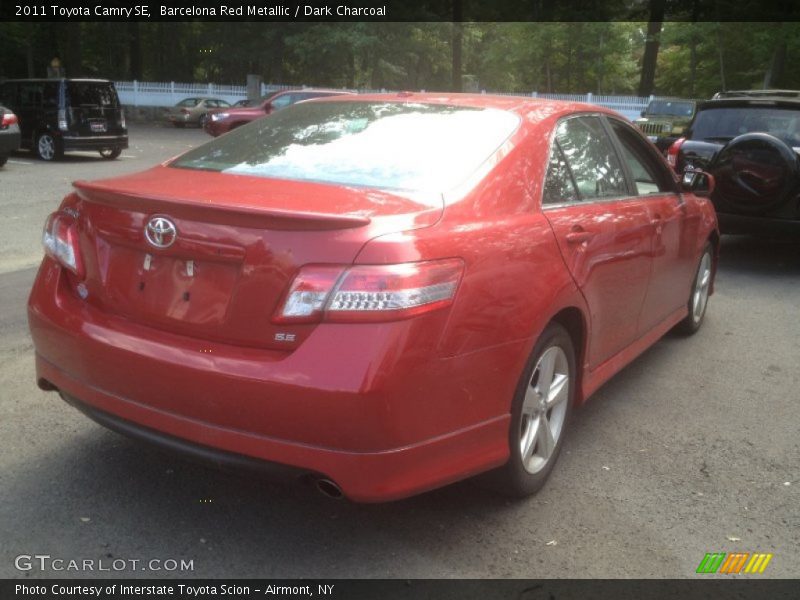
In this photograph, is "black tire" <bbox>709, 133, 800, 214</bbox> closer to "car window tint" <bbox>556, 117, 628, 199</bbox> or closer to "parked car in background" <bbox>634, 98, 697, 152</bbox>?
"car window tint" <bbox>556, 117, 628, 199</bbox>

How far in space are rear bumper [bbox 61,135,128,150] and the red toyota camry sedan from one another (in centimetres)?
1482

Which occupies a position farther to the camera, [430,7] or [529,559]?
[430,7]

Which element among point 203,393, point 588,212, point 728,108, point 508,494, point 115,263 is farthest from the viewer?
point 728,108

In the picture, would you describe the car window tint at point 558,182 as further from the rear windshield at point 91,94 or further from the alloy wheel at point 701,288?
the rear windshield at point 91,94

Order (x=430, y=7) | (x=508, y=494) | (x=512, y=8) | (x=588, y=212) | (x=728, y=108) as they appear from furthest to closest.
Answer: (x=512, y=8)
(x=430, y=7)
(x=728, y=108)
(x=588, y=212)
(x=508, y=494)

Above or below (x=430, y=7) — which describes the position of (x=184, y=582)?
below

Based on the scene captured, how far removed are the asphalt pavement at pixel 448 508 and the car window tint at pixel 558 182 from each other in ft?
3.89

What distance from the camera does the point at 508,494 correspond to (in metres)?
3.25

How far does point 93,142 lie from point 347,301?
1650 cm

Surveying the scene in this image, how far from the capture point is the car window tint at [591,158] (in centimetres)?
381

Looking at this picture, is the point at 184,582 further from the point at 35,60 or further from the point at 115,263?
the point at 35,60

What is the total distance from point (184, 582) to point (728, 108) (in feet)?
27.0

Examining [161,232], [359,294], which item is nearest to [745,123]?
[359,294]

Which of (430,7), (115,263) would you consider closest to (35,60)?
(430,7)
